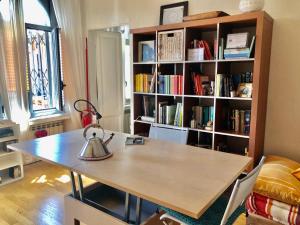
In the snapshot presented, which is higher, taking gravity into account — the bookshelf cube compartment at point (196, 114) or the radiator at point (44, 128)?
the bookshelf cube compartment at point (196, 114)

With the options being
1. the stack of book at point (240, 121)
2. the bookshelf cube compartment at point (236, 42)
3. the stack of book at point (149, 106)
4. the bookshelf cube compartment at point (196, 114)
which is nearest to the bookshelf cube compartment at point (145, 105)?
the stack of book at point (149, 106)

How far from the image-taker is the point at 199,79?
2.90 meters

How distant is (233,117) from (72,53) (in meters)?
2.69

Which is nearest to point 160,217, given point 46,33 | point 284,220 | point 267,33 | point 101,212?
point 101,212

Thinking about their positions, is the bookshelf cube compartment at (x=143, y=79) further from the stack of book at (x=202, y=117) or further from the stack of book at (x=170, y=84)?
the stack of book at (x=202, y=117)

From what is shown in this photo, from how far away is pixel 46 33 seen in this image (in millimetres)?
4008

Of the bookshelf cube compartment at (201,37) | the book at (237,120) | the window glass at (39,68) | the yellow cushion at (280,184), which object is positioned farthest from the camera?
the window glass at (39,68)

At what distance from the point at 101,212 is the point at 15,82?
260cm

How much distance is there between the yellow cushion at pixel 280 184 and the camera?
77.9 inches

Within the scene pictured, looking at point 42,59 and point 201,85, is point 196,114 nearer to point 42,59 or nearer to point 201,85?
point 201,85

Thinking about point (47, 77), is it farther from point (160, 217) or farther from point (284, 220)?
point (284, 220)

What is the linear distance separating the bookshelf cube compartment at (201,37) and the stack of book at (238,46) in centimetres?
23

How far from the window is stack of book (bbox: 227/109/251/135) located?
8.89ft

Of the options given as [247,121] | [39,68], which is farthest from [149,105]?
[39,68]
